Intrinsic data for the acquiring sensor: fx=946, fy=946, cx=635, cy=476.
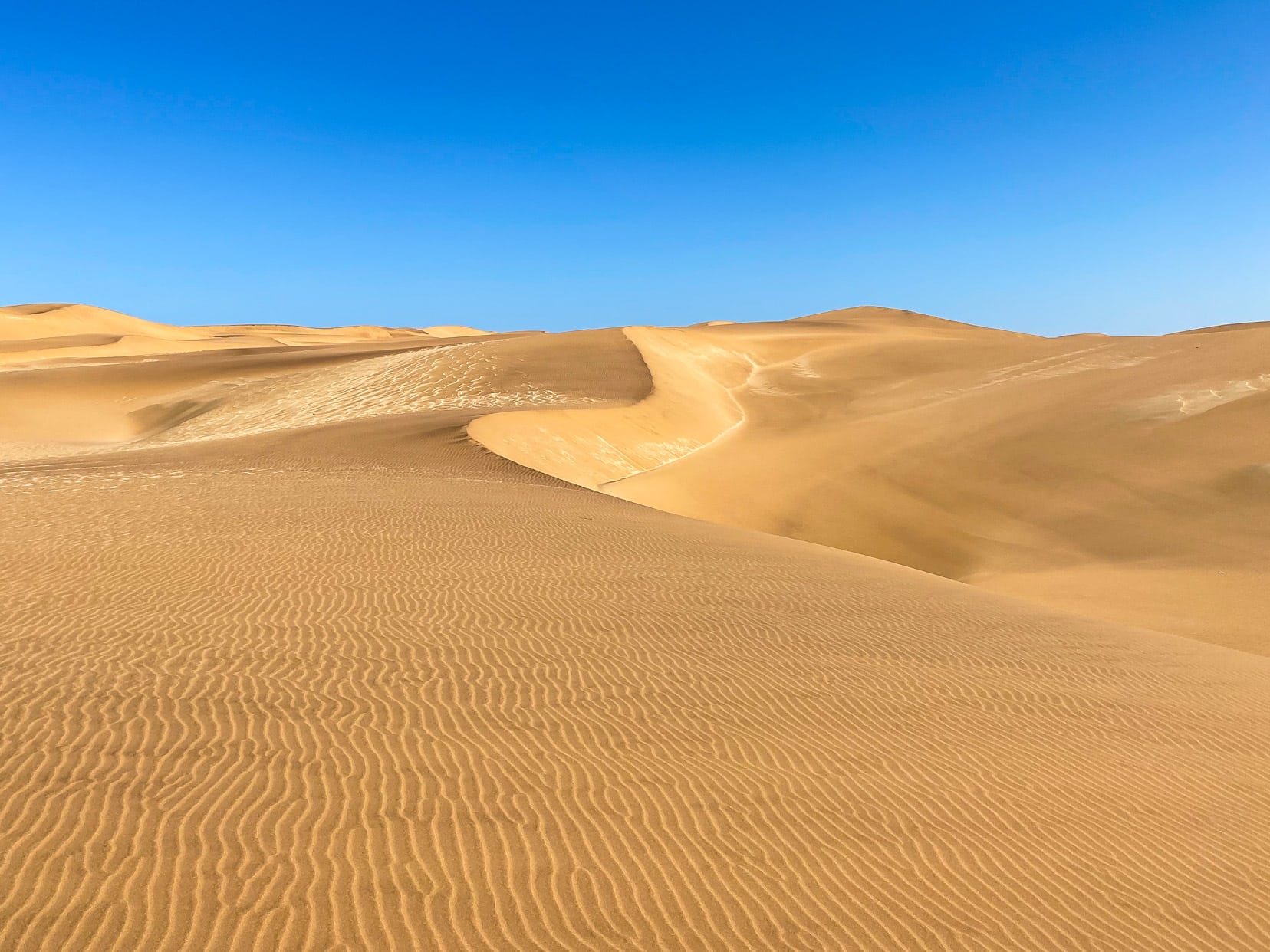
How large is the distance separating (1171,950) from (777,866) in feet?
6.56

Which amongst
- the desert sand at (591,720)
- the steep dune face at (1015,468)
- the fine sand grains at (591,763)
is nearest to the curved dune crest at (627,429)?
the steep dune face at (1015,468)

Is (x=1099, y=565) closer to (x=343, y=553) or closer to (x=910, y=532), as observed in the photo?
(x=910, y=532)

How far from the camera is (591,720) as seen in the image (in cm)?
709

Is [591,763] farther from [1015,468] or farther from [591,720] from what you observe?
[1015,468]

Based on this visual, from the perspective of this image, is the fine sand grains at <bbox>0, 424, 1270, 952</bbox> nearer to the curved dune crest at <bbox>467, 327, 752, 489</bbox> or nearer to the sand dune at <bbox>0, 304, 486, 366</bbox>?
the curved dune crest at <bbox>467, 327, 752, 489</bbox>

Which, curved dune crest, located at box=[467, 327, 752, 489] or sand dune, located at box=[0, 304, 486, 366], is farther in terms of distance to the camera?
sand dune, located at box=[0, 304, 486, 366]

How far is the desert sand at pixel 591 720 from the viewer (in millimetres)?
4742

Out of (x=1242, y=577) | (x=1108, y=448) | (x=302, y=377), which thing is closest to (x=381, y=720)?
(x=1242, y=577)

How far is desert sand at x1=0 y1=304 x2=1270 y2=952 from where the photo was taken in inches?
187

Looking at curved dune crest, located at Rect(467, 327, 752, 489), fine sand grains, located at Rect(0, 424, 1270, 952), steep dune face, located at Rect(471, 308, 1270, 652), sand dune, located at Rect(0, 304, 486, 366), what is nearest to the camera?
fine sand grains, located at Rect(0, 424, 1270, 952)

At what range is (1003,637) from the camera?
10375 mm

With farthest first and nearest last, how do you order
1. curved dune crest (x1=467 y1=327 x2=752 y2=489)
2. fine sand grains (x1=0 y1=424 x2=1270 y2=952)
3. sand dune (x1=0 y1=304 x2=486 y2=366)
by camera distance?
1. sand dune (x1=0 y1=304 x2=486 y2=366)
2. curved dune crest (x1=467 y1=327 x2=752 y2=489)
3. fine sand grains (x1=0 y1=424 x2=1270 y2=952)

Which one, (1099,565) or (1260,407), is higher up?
(1260,407)

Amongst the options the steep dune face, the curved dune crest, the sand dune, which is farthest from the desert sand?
the sand dune
